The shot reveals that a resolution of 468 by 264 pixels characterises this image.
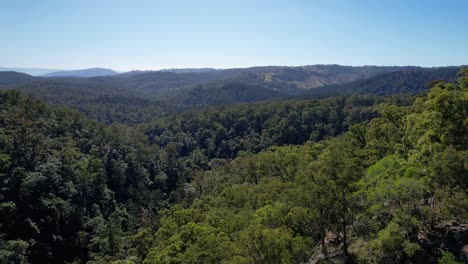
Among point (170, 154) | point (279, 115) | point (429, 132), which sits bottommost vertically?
point (170, 154)

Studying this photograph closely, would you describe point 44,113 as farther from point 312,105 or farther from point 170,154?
point 312,105

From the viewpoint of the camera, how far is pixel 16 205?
68.2m

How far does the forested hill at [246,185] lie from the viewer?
69.6ft

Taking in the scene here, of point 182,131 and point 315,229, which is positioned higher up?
point 315,229

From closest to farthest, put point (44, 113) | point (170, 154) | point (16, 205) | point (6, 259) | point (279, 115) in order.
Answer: point (6, 259), point (16, 205), point (44, 113), point (170, 154), point (279, 115)

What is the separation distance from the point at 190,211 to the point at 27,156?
52.3m

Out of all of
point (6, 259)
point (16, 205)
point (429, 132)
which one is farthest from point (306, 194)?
point (16, 205)

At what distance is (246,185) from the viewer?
5431 centimetres

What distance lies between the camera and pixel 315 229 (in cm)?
2708

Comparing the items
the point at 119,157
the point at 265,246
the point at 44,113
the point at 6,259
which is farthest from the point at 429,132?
the point at 44,113

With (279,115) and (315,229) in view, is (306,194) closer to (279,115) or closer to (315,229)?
(315,229)

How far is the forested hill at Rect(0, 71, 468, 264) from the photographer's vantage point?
21.2 meters

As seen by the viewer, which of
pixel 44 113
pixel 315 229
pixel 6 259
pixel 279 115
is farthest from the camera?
pixel 279 115

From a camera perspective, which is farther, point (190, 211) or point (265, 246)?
point (190, 211)
